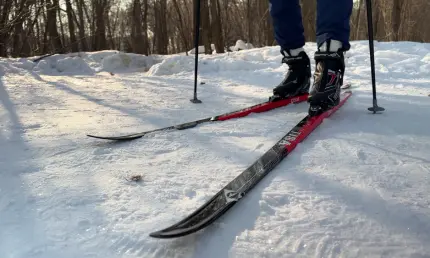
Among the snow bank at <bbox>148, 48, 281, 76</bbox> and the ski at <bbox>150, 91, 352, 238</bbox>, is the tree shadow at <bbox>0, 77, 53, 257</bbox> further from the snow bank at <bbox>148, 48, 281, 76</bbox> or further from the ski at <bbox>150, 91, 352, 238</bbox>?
the snow bank at <bbox>148, 48, 281, 76</bbox>

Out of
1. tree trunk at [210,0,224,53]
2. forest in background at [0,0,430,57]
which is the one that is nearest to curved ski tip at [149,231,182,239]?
forest in background at [0,0,430,57]

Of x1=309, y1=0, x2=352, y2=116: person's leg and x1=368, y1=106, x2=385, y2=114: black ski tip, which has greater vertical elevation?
x1=309, y1=0, x2=352, y2=116: person's leg

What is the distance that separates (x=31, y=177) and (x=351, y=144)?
101 cm

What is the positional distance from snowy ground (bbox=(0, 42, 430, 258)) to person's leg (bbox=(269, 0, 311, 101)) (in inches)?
8.6

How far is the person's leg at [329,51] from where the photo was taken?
158cm

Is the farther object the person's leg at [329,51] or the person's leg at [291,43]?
the person's leg at [291,43]

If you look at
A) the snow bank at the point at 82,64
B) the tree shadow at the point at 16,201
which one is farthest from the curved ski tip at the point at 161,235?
the snow bank at the point at 82,64

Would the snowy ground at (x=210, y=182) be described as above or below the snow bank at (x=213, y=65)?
below

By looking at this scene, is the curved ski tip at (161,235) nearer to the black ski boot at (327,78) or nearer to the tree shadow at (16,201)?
the tree shadow at (16,201)

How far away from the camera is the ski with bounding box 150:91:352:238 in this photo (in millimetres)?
736

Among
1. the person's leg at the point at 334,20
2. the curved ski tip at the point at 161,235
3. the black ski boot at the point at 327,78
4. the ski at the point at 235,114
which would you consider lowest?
the curved ski tip at the point at 161,235

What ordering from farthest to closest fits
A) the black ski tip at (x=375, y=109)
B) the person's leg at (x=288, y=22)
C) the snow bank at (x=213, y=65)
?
the snow bank at (x=213, y=65) < the person's leg at (x=288, y=22) < the black ski tip at (x=375, y=109)

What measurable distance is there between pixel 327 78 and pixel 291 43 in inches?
18.6

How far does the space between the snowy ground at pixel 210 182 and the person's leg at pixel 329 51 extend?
0.10 m
